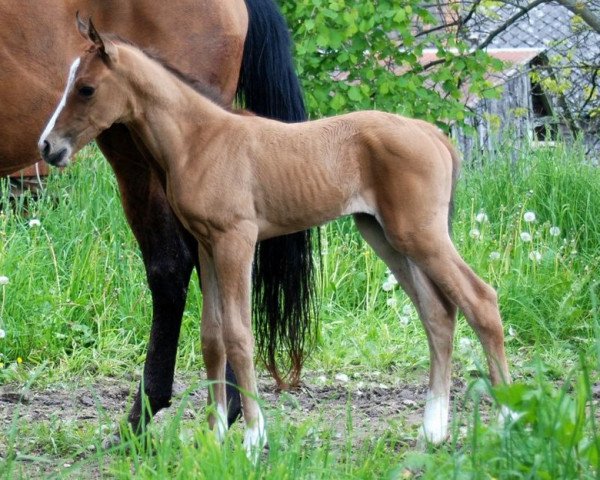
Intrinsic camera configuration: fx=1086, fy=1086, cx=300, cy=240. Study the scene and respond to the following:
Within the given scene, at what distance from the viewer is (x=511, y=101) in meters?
11.9

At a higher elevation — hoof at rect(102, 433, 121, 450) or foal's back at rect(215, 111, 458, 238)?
foal's back at rect(215, 111, 458, 238)

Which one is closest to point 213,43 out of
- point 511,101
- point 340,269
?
point 340,269

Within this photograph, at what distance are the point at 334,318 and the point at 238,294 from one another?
2703mm

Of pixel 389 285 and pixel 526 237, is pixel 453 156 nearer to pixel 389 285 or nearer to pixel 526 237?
pixel 389 285

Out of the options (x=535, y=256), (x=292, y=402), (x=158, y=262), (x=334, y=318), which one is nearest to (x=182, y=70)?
(x=158, y=262)

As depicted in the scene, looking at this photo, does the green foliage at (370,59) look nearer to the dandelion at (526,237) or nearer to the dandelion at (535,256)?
the dandelion at (526,237)

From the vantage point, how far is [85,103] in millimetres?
3180

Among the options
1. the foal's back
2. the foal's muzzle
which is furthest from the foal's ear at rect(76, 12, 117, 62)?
the foal's back

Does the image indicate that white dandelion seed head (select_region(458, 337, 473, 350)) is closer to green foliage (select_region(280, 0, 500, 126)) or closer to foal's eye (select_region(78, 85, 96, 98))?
foal's eye (select_region(78, 85, 96, 98))

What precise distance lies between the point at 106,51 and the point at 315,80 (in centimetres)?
439

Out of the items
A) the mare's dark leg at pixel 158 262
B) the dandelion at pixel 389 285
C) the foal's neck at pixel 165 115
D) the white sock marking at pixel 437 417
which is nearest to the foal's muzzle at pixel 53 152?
the foal's neck at pixel 165 115

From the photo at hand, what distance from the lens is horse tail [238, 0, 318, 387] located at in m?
4.10

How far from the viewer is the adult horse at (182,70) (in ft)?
12.6

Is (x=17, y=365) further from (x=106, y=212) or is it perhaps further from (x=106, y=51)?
(x=106, y=51)
